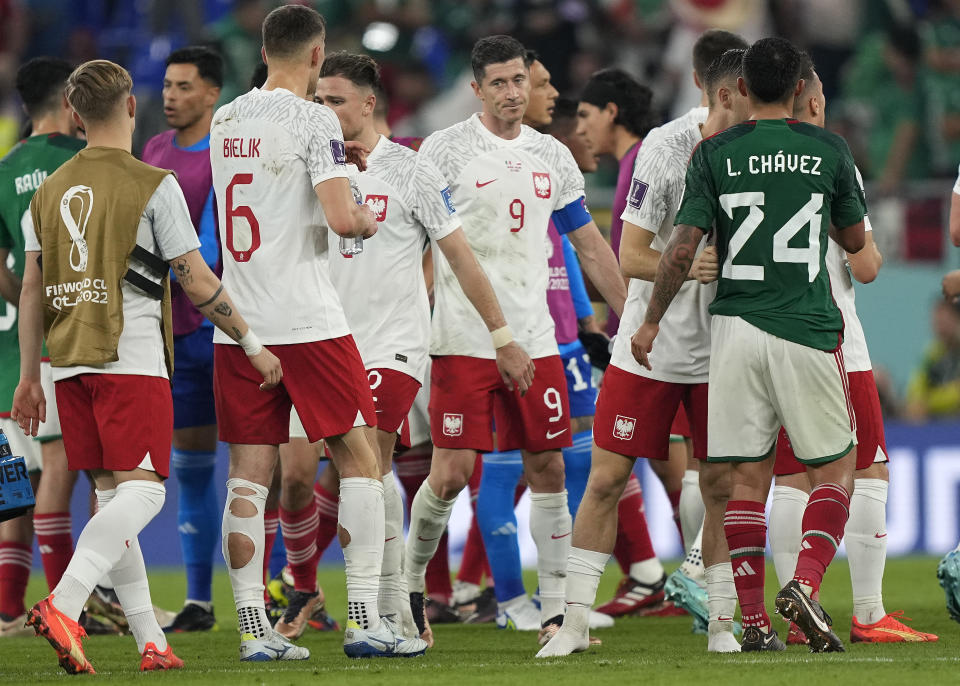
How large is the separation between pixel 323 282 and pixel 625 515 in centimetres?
323

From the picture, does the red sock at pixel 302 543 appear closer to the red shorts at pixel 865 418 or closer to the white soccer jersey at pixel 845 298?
the red shorts at pixel 865 418

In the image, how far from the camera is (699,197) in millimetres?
5863

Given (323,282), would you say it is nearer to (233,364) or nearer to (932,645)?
(233,364)

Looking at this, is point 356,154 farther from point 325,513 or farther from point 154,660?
point 325,513

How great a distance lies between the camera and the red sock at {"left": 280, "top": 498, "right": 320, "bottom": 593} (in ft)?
23.8

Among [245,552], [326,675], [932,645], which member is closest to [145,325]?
[245,552]

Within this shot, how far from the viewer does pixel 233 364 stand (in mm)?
6160

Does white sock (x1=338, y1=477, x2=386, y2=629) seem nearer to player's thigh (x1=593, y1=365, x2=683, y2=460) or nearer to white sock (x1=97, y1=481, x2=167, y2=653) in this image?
white sock (x1=97, y1=481, x2=167, y2=653)

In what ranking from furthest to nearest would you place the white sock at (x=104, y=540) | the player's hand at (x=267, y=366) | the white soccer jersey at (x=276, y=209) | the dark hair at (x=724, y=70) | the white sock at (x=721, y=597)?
the dark hair at (x=724, y=70)
the white sock at (x=721, y=597)
the white soccer jersey at (x=276, y=209)
the player's hand at (x=267, y=366)
the white sock at (x=104, y=540)

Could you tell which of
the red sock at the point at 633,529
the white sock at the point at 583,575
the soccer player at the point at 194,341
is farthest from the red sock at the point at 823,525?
the soccer player at the point at 194,341

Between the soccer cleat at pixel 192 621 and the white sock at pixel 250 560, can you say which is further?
the soccer cleat at pixel 192 621

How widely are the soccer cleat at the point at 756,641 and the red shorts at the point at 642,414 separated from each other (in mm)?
711

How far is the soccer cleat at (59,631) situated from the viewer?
5484 millimetres

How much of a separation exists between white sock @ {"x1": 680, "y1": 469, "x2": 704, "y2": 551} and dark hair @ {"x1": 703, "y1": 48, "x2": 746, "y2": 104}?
2385 mm
